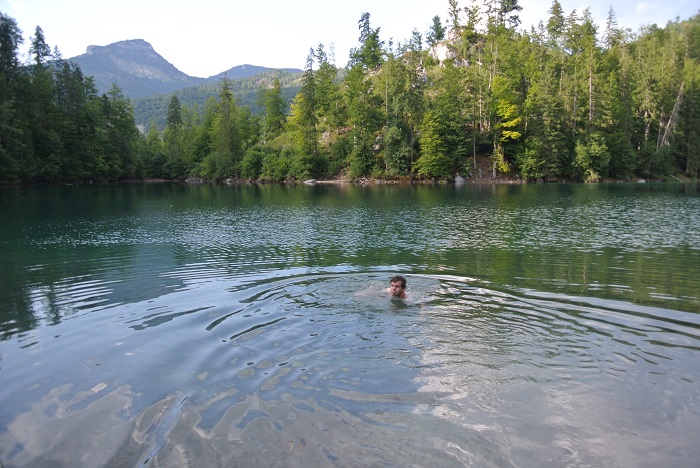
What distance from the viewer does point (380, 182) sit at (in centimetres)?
6950

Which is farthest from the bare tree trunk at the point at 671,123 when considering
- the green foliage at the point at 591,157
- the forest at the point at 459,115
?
the green foliage at the point at 591,157

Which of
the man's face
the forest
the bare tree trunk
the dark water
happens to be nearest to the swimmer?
the man's face

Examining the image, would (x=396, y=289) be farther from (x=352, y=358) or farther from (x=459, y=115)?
(x=459, y=115)

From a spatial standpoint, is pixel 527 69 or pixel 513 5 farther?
pixel 513 5

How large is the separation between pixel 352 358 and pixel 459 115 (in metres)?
66.9

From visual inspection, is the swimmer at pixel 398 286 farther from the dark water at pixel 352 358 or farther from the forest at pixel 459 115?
the forest at pixel 459 115

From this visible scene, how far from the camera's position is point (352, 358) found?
24.5ft

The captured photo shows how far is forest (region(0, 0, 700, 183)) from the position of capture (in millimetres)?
66188

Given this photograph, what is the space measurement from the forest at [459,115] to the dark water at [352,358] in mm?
53642

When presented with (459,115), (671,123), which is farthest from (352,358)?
(671,123)

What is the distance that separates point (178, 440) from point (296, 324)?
4.15 m

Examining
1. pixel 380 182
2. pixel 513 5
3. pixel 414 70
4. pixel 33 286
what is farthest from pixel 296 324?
pixel 513 5

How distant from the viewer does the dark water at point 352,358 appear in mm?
5141

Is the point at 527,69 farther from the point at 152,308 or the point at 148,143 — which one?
the point at 148,143
